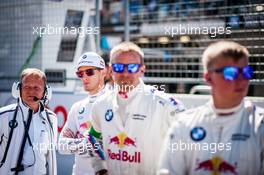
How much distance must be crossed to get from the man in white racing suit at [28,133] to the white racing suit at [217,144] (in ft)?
6.10

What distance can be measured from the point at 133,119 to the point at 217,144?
32.8 inches

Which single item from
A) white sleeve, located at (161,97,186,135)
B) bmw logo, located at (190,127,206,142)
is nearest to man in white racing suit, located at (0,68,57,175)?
white sleeve, located at (161,97,186,135)

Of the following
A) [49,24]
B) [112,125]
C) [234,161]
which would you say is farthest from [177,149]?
[49,24]

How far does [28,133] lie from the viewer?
423cm

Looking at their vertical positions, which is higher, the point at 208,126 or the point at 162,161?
the point at 208,126

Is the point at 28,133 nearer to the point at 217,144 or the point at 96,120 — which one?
the point at 96,120

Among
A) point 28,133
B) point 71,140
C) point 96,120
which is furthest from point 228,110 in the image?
point 28,133

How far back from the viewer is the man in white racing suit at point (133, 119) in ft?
10.6

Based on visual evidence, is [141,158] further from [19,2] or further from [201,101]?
[19,2]

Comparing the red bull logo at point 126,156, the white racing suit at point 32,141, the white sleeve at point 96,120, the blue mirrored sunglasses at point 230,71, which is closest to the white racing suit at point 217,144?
the blue mirrored sunglasses at point 230,71

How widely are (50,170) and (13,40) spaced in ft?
16.3

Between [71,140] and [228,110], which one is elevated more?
[228,110]

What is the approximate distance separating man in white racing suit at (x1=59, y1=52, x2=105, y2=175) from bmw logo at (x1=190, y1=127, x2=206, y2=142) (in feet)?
5.53

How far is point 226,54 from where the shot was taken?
8.44 ft
